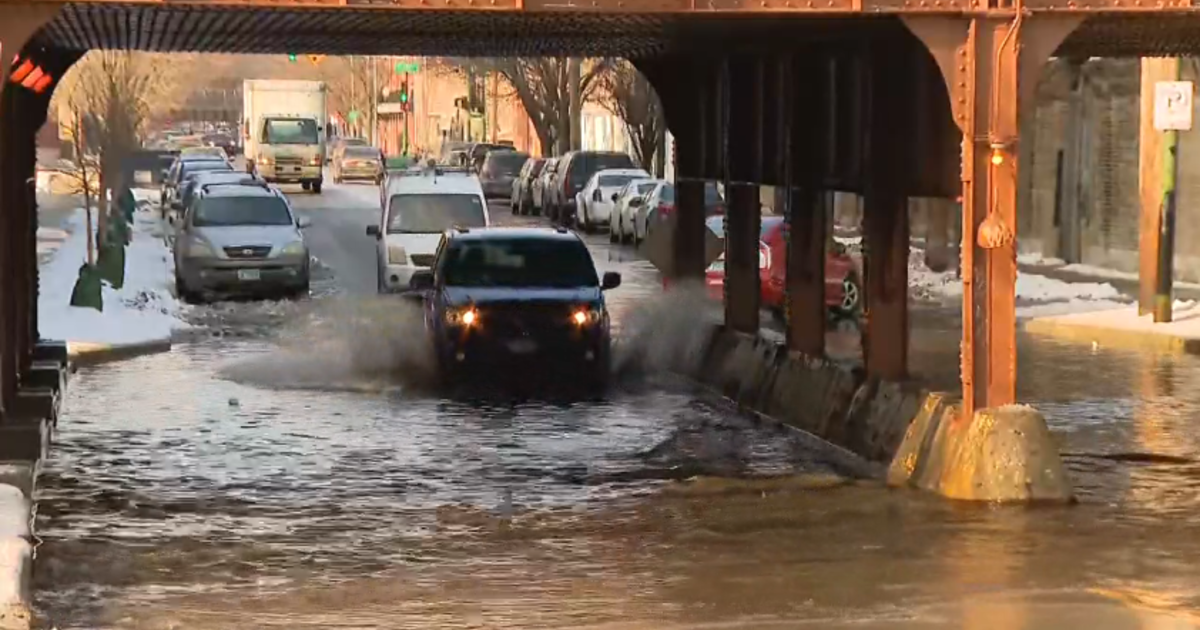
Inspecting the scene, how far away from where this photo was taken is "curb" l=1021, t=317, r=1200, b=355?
23.8m

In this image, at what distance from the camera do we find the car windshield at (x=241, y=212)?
32031 mm

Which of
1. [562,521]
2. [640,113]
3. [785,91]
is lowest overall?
[562,521]

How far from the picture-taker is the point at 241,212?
32500 mm

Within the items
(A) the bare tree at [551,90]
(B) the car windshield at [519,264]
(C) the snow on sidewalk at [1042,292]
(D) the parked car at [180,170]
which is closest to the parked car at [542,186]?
(A) the bare tree at [551,90]

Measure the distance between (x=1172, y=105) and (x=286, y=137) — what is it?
160ft

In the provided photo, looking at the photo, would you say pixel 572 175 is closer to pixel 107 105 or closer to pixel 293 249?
pixel 107 105

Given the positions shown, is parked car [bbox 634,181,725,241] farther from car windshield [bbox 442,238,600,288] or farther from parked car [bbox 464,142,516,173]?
parked car [bbox 464,142,516,173]

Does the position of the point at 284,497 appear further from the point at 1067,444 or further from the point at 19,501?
the point at 1067,444

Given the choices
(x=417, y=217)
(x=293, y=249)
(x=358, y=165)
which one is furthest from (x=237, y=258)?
(x=358, y=165)

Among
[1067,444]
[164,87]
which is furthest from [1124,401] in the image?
[164,87]

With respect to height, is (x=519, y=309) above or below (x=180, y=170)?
below

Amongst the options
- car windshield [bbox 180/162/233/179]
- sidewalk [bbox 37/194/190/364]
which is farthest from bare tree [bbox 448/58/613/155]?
sidewalk [bbox 37/194/190/364]

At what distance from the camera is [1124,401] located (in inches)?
770

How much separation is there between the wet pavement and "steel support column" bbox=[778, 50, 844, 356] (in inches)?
39.9
